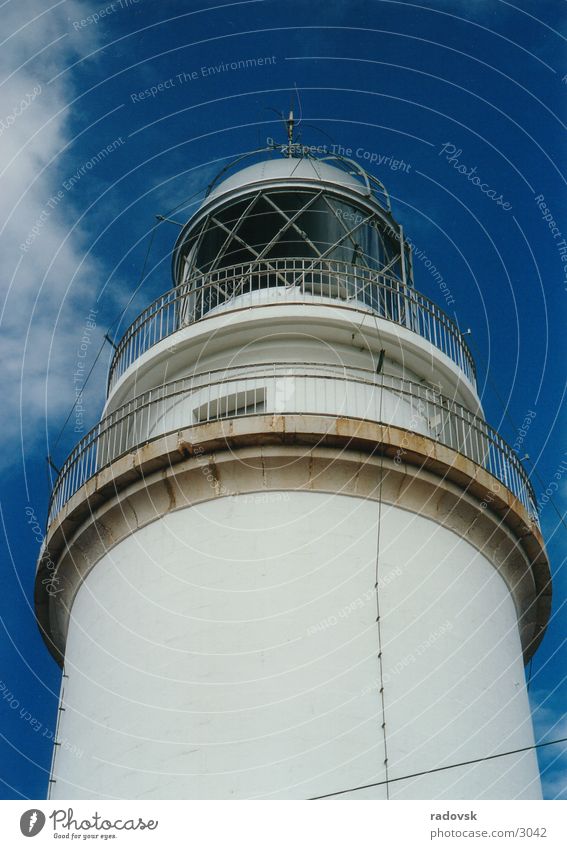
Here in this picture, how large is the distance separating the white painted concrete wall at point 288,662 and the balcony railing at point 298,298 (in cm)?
296

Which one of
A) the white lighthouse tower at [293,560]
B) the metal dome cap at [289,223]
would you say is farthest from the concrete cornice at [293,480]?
the metal dome cap at [289,223]

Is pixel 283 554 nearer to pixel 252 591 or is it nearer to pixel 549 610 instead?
pixel 252 591

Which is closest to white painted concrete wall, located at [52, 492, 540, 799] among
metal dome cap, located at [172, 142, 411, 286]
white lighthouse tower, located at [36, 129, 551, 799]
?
white lighthouse tower, located at [36, 129, 551, 799]

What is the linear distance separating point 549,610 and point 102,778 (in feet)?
19.2

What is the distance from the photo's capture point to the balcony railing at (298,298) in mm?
15820

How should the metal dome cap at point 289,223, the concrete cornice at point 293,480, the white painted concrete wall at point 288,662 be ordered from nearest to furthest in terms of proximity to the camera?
the white painted concrete wall at point 288,662, the concrete cornice at point 293,480, the metal dome cap at point 289,223

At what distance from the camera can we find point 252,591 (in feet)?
43.2

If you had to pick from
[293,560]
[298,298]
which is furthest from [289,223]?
[293,560]

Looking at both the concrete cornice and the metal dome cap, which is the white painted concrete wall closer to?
the concrete cornice

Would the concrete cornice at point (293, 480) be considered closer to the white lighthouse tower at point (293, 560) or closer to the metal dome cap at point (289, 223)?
the white lighthouse tower at point (293, 560)

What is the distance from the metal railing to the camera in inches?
574

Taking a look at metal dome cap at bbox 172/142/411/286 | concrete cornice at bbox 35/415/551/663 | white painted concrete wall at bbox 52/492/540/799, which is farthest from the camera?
metal dome cap at bbox 172/142/411/286

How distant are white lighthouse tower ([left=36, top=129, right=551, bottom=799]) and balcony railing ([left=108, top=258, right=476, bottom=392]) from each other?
2.0 inches
